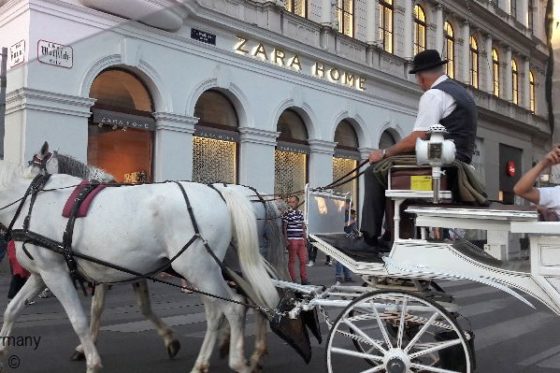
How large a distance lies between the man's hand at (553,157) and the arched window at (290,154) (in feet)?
46.2

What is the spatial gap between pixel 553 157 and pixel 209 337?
316 centimetres

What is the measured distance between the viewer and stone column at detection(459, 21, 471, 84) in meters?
24.8

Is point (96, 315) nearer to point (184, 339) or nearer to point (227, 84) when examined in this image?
point (184, 339)

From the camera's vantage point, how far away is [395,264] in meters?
4.38

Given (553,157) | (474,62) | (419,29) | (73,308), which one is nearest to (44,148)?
(73,308)

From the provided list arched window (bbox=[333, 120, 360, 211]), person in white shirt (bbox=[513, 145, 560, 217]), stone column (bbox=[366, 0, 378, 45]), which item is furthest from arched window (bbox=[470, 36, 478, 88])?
person in white shirt (bbox=[513, 145, 560, 217])

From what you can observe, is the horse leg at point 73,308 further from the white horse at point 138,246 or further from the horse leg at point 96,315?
the horse leg at point 96,315

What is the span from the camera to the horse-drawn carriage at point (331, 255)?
411 centimetres

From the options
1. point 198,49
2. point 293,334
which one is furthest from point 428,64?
point 198,49

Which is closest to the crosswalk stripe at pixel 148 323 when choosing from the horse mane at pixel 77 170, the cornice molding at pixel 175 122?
the horse mane at pixel 77 170

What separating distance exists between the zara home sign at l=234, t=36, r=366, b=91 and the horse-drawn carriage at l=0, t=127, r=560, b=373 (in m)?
11.4

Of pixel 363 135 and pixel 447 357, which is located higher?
pixel 363 135

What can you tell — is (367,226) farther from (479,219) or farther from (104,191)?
(104,191)

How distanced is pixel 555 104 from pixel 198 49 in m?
13.3
